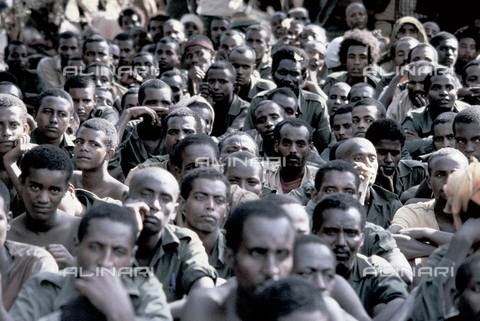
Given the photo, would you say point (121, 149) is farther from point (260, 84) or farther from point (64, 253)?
point (64, 253)

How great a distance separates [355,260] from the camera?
13.3 ft

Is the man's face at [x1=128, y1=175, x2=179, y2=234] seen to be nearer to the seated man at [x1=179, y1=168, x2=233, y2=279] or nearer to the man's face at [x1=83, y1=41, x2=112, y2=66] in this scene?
the seated man at [x1=179, y1=168, x2=233, y2=279]

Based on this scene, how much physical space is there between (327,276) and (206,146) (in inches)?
85.8

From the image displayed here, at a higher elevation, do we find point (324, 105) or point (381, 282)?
point (324, 105)

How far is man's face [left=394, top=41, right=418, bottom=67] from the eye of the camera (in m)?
9.46

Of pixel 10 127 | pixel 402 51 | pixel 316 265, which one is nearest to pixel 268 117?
pixel 10 127

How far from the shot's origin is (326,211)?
161 inches

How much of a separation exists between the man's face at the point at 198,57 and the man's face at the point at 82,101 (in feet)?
7.20

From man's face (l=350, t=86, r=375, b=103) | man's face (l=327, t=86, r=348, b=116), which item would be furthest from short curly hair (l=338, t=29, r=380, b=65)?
man's face (l=350, t=86, r=375, b=103)

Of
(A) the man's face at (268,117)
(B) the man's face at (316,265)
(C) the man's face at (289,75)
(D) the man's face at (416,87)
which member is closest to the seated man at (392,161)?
(A) the man's face at (268,117)

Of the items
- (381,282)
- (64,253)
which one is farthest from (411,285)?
(64,253)

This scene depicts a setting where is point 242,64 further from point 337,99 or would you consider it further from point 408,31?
point 408,31

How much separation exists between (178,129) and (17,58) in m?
5.58

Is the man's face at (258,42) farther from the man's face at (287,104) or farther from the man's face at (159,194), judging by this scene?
the man's face at (159,194)
